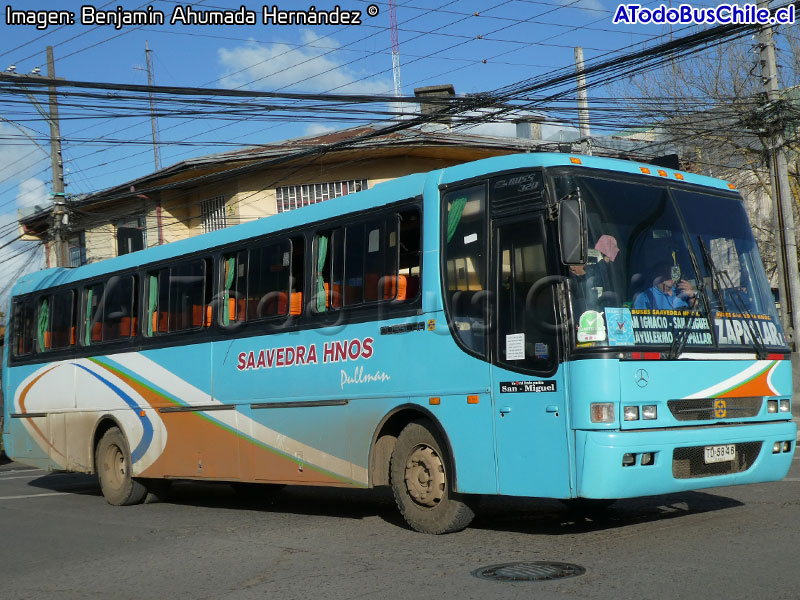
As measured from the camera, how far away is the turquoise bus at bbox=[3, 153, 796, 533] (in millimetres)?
7703

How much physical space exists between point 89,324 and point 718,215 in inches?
377

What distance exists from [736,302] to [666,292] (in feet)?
2.77

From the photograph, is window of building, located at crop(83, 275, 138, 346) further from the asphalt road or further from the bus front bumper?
the bus front bumper

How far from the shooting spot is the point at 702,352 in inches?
318

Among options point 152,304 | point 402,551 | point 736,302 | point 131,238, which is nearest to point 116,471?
point 152,304

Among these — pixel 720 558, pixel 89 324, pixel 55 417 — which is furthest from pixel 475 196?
pixel 55 417

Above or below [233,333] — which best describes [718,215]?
above

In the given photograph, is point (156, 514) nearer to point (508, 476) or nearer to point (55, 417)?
point (55, 417)

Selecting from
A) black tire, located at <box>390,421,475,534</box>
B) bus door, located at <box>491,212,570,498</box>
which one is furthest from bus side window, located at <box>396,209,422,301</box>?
black tire, located at <box>390,421,475,534</box>

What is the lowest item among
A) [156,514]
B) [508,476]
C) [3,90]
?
[156,514]

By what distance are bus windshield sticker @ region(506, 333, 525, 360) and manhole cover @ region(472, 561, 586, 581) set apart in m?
1.72

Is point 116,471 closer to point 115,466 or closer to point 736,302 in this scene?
point 115,466

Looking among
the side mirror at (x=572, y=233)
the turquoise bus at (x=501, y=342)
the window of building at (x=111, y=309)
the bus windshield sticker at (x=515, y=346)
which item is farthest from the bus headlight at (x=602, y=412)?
the window of building at (x=111, y=309)

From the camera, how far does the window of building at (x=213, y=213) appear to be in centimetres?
2844
